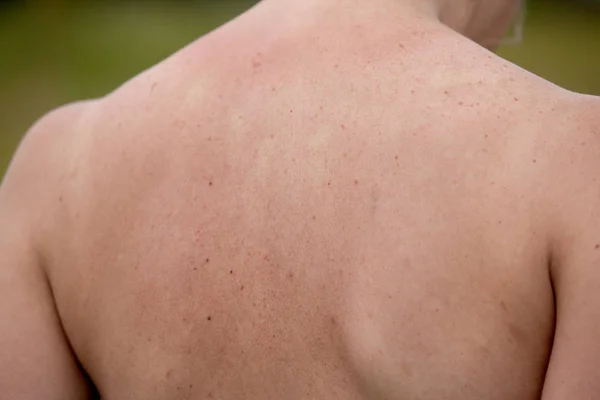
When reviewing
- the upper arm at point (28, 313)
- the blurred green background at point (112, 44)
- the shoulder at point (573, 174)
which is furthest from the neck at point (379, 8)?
the blurred green background at point (112, 44)

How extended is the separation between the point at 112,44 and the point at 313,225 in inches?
200

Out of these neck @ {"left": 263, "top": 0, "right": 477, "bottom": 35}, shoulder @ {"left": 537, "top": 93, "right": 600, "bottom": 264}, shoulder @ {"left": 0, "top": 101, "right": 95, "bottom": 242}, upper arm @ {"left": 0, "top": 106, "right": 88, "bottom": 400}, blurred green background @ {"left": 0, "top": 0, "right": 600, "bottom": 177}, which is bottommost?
blurred green background @ {"left": 0, "top": 0, "right": 600, "bottom": 177}

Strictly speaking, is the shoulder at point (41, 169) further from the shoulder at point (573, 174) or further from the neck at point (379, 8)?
the shoulder at point (573, 174)

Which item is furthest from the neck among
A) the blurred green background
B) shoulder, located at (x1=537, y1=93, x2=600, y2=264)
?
the blurred green background

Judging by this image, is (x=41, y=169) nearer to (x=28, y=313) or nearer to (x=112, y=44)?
(x=28, y=313)

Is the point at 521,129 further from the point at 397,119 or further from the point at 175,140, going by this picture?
the point at 175,140

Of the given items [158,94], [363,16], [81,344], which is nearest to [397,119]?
[363,16]

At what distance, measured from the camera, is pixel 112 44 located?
18.3 ft

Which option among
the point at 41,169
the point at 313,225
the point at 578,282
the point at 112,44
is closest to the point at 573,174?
the point at 578,282

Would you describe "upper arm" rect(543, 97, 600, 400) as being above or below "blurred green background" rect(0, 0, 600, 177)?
above

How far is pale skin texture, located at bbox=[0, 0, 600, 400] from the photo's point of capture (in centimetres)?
67

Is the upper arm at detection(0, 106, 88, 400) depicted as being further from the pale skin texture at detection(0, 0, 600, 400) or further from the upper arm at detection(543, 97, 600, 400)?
the upper arm at detection(543, 97, 600, 400)

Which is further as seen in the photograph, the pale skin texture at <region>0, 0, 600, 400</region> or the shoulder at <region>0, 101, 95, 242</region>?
the shoulder at <region>0, 101, 95, 242</region>

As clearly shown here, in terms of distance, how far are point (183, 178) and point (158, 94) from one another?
11cm
